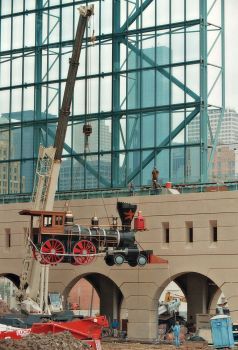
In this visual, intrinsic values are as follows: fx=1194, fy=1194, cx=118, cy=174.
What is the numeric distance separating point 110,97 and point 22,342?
29.2 meters

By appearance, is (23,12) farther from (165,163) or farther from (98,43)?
(165,163)

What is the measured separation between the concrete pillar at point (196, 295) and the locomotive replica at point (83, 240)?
11996mm

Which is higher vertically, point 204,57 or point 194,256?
point 204,57

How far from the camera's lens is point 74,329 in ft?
198

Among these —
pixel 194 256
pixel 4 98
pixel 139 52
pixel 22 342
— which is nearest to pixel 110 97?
pixel 139 52

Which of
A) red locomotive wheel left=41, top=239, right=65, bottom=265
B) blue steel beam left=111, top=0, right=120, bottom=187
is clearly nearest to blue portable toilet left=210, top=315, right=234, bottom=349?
red locomotive wheel left=41, top=239, right=65, bottom=265

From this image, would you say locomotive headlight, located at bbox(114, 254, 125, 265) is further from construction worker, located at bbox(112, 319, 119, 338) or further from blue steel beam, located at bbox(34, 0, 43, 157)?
blue steel beam, located at bbox(34, 0, 43, 157)

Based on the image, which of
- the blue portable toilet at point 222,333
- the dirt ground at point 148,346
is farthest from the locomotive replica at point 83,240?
the blue portable toilet at point 222,333

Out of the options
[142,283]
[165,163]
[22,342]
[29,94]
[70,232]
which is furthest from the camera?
[29,94]

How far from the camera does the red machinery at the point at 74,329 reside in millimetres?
56906

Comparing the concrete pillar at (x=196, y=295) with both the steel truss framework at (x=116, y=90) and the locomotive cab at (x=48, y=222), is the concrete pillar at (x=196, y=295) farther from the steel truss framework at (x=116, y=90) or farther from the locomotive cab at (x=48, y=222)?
the locomotive cab at (x=48, y=222)

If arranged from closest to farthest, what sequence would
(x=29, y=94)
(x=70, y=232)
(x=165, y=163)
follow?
(x=70, y=232), (x=165, y=163), (x=29, y=94)

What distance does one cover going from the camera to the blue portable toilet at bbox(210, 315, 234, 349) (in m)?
60.1

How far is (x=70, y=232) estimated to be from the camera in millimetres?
64938
